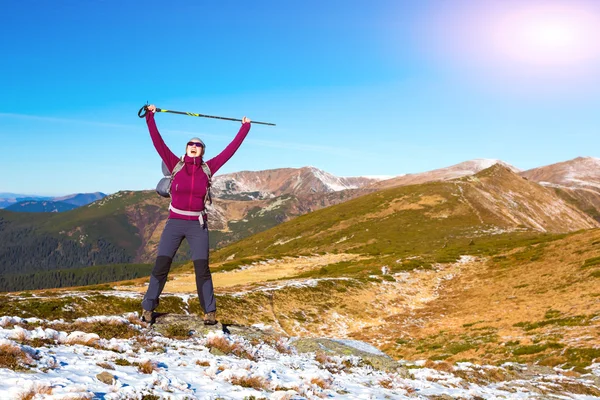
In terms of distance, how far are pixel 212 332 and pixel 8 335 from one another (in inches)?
239

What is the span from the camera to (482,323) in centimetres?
3192

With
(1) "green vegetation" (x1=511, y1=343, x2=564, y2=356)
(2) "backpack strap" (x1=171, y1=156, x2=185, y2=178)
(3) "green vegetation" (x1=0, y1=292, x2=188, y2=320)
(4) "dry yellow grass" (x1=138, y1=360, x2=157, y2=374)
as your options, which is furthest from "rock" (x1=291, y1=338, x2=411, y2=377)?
(3) "green vegetation" (x1=0, y1=292, x2=188, y2=320)

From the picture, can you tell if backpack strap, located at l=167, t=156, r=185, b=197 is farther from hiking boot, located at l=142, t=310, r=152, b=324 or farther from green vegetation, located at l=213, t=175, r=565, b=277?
green vegetation, located at l=213, t=175, r=565, b=277

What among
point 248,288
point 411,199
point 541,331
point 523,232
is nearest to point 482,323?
point 541,331

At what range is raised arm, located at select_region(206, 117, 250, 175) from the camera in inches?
526

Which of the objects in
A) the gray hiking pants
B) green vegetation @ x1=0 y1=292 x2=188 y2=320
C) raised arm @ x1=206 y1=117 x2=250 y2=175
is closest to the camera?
the gray hiking pants

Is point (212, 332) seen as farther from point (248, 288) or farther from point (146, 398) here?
point (248, 288)

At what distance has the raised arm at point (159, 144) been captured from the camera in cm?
1305

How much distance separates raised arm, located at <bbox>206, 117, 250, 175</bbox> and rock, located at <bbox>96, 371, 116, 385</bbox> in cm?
674

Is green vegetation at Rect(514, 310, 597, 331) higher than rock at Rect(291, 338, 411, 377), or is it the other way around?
rock at Rect(291, 338, 411, 377)

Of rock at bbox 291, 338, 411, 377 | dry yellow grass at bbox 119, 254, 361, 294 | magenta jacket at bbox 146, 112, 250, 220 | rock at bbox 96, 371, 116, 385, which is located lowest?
dry yellow grass at bbox 119, 254, 361, 294

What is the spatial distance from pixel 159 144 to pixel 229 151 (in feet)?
7.49

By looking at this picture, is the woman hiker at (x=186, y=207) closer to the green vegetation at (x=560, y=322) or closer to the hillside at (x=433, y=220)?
the green vegetation at (x=560, y=322)

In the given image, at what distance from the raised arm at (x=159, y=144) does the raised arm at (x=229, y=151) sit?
116 centimetres
